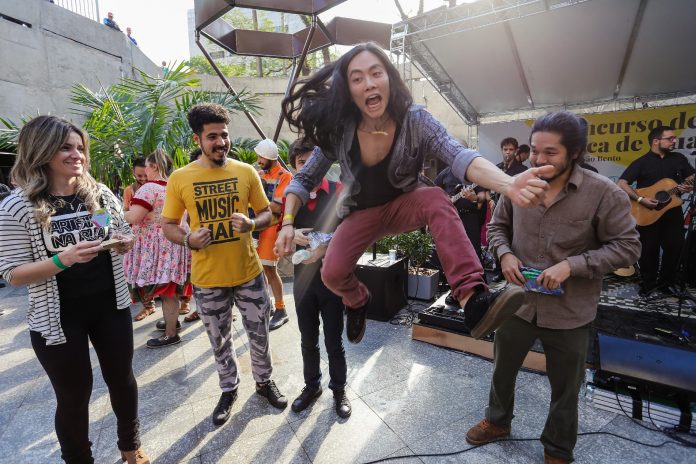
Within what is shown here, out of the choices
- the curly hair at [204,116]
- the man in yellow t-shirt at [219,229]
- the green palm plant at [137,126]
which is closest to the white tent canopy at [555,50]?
the green palm plant at [137,126]

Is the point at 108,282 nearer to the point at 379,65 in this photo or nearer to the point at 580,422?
the point at 379,65

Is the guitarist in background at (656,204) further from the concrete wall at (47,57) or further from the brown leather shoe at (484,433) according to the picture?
the concrete wall at (47,57)

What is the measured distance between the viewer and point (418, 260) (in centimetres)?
548

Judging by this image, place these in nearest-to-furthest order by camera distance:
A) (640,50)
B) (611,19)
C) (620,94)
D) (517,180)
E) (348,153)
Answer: (517,180)
(348,153)
(611,19)
(640,50)
(620,94)

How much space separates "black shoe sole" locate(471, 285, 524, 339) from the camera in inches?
64.3

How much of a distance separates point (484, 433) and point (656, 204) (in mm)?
4984

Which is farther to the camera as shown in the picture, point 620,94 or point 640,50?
point 620,94

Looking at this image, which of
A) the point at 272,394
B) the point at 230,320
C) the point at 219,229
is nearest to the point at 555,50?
the point at 219,229

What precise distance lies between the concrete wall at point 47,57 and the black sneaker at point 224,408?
336 inches

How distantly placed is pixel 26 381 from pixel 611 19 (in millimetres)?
9299

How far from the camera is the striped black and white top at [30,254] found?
184 centimetres

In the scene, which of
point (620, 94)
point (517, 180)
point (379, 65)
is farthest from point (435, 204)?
point (620, 94)

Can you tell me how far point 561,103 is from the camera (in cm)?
853

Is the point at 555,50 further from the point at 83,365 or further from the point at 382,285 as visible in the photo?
the point at 83,365
